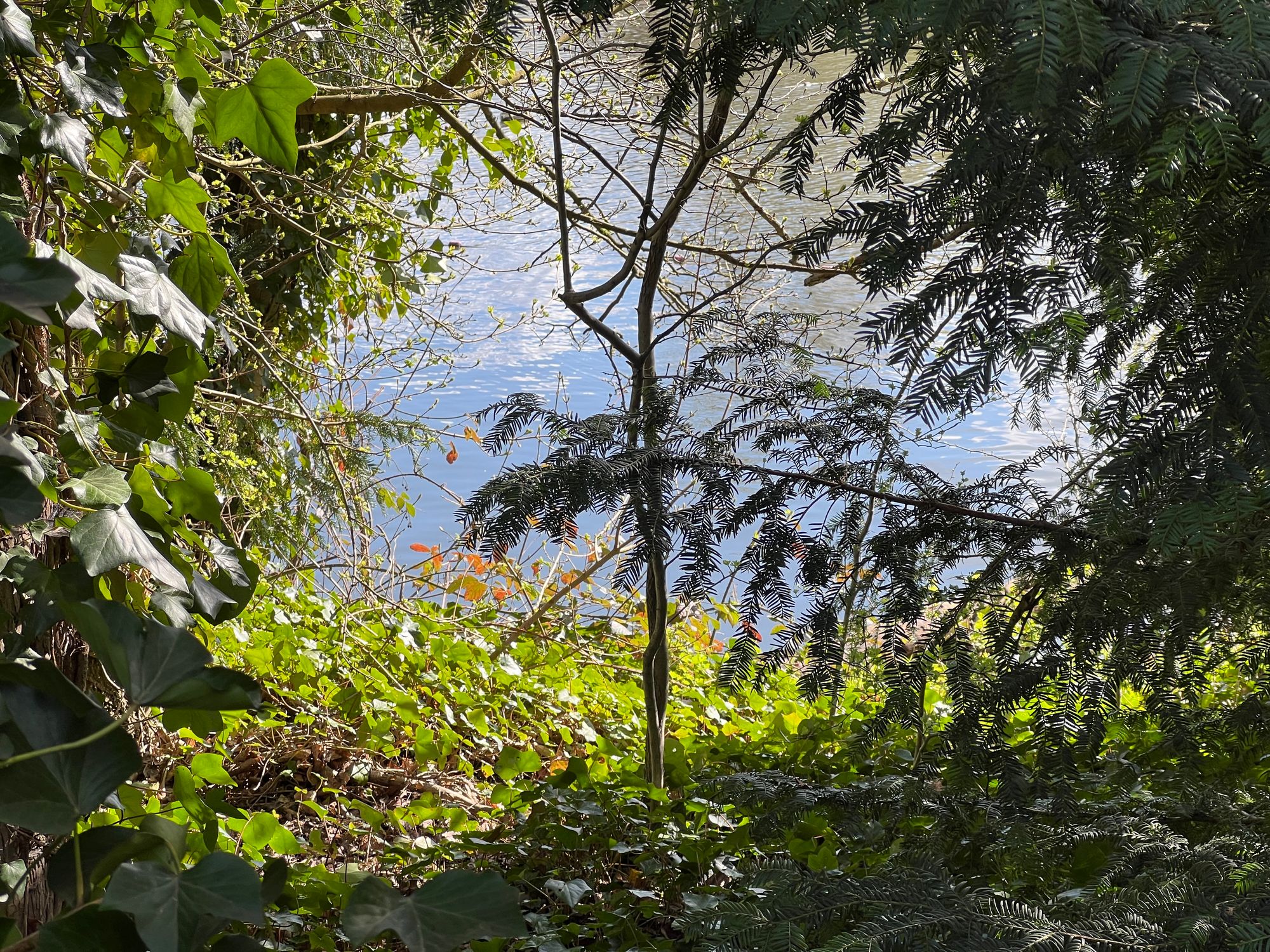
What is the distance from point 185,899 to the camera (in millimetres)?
467

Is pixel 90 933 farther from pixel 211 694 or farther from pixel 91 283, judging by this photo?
pixel 91 283

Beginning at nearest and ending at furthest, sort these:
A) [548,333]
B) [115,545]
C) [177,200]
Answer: [115,545] → [177,200] → [548,333]

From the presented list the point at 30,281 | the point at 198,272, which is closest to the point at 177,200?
the point at 198,272

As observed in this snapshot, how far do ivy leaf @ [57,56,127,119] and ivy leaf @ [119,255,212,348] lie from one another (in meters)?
0.14

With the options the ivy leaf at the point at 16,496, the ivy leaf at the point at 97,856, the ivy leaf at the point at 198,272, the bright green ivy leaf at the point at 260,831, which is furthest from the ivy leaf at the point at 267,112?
the bright green ivy leaf at the point at 260,831

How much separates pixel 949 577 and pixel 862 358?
1.91 meters

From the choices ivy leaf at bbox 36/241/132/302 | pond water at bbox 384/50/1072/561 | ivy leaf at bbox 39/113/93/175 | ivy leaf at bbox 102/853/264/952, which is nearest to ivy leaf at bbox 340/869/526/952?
ivy leaf at bbox 102/853/264/952

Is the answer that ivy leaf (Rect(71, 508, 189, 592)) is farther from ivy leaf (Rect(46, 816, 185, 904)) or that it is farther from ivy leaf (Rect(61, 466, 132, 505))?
ivy leaf (Rect(46, 816, 185, 904))

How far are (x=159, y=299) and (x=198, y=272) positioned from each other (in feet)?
0.57

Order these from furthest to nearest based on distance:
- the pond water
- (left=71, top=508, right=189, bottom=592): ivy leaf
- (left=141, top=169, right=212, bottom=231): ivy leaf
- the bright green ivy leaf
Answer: the pond water, the bright green ivy leaf, (left=141, top=169, right=212, bottom=231): ivy leaf, (left=71, top=508, right=189, bottom=592): ivy leaf

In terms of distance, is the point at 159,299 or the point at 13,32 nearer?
the point at 13,32

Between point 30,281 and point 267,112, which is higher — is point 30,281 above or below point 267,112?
below

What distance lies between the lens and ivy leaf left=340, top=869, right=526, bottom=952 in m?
0.49

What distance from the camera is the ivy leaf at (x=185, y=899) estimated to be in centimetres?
44
